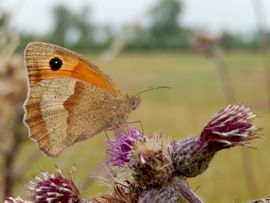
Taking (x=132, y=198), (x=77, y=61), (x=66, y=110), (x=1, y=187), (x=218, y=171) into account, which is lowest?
(x=218, y=171)

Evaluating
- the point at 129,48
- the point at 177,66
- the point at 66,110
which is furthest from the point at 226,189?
the point at 129,48

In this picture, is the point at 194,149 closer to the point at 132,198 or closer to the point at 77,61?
the point at 132,198

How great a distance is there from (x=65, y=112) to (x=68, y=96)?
57mm

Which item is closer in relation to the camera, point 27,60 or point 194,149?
point 194,149

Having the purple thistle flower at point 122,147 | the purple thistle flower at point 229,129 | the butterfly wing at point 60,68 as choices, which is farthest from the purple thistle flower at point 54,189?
the butterfly wing at point 60,68

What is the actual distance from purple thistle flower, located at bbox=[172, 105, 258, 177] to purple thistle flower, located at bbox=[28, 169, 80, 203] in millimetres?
211

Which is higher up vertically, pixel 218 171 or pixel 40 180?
pixel 40 180

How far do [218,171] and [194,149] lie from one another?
15.9ft

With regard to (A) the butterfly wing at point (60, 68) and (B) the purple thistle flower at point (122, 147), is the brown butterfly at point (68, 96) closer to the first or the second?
(A) the butterfly wing at point (60, 68)

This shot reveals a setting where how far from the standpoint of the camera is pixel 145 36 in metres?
29.7

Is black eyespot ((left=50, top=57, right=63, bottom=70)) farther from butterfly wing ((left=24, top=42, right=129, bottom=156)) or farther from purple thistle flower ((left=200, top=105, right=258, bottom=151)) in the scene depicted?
purple thistle flower ((left=200, top=105, right=258, bottom=151))

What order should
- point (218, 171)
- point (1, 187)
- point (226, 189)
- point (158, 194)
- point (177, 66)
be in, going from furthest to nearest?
point (177, 66)
point (218, 171)
point (226, 189)
point (1, 187)
point (158, 194)

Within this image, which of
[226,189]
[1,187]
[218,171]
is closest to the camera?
[1,187]

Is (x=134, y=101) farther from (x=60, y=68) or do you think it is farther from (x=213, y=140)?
(x=213, y=140)
